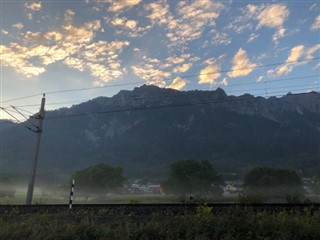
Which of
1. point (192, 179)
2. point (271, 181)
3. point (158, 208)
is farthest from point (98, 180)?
point (158, 208)

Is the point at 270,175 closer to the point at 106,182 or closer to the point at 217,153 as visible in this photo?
the point at 106,182

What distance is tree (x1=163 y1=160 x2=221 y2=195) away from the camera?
8256cm

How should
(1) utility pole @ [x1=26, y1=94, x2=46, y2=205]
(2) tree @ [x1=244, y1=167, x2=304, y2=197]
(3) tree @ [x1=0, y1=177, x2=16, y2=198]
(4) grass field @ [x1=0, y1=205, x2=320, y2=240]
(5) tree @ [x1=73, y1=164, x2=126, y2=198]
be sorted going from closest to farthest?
1. (4) grass field @ [x1=0, y1=205, x2=320, y2=240]
2. (1) utility pole @ [x1=26, y1=94, x2=46, y2=205]
3. (2) tree @ [x1=244, y1=167, x2=304, y2=197]
4. (3) tree @ [x1=0, y1=177, x2=16, y2=198]
5. (5) tree @ [x1=73, y1=164, x2=126, y2=198]

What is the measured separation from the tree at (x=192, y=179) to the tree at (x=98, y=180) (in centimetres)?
1719

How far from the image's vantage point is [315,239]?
8.12m

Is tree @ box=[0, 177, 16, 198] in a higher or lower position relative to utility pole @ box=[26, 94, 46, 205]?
lower

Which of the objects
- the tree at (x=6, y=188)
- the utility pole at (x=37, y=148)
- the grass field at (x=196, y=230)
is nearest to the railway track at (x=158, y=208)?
the grass field at (x=196, y=230)

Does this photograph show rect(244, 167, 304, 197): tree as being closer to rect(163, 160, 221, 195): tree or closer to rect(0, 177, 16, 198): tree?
rect(163, 160, 221, 195): tree

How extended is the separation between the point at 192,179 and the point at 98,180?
27.0 metres

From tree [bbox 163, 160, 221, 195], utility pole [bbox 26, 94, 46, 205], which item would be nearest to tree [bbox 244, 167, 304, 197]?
tree [bbox 163, 160, 221, 195]

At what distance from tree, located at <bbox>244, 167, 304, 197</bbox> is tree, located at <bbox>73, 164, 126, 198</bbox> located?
1434 inches

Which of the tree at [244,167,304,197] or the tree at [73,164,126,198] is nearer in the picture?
the tree at [244,167,304,197]

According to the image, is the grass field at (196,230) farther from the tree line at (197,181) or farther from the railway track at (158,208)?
the tree line at (197,181)

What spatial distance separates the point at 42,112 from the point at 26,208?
1316 cm
